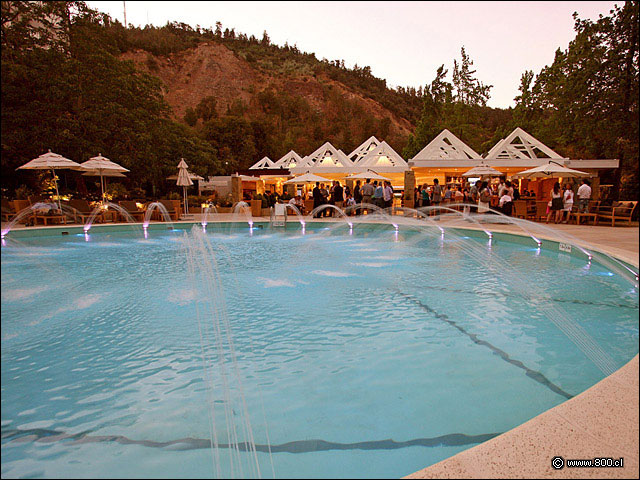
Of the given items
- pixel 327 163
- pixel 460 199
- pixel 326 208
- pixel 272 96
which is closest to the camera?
pixel 326 208

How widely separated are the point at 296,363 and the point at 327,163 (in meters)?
22.0

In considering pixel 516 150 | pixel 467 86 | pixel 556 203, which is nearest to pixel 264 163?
pixel 516 150

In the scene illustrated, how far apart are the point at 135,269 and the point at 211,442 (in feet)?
20.6

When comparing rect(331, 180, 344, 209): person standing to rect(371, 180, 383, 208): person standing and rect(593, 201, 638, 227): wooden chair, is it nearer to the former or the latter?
rect(371, 180, 383, 208): person standing

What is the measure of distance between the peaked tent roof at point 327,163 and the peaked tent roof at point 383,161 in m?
0.90

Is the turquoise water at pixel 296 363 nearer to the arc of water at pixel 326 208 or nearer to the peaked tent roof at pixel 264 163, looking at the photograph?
the arc of water at pixel 326 208

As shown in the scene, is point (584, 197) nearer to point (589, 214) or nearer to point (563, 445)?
point (589, 214)

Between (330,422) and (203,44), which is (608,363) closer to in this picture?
(330,422)

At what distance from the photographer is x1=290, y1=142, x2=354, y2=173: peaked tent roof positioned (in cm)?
2348

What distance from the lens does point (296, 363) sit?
12.4 feet

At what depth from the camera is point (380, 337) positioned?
14.5ft

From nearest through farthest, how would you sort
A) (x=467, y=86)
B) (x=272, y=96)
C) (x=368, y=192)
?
(x=368, y=192) → (x=467, y=86) → (x=272, y=96)

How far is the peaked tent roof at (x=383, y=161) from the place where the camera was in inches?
906

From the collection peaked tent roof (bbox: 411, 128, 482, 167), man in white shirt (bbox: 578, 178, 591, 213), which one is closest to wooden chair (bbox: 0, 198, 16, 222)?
peaked tent roof (bbox: 411, 128, 482, 167)
